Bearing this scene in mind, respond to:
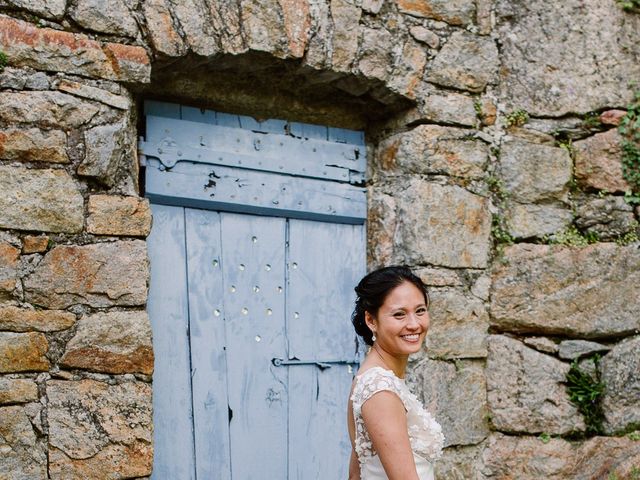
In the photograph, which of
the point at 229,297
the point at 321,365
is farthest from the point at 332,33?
the point at 321,365

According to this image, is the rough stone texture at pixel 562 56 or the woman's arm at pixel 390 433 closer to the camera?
the woman's arm at pixel 390 433

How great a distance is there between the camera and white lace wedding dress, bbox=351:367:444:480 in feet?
7.74

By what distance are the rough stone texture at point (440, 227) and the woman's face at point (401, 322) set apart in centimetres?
103

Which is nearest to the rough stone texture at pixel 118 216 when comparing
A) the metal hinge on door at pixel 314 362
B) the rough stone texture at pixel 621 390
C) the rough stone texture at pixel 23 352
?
the rough stone texture at pixel 23 352

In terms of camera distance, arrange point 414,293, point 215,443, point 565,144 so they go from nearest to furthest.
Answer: point 414,293 < point 215,443 < point 565,144

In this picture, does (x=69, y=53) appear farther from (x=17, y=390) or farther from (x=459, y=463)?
(x=459, y=463)

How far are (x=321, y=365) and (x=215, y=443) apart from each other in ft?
1.81

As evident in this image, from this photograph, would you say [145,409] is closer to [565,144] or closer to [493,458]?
[493,458]

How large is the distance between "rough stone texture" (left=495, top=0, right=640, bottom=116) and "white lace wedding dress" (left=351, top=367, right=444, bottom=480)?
183cm

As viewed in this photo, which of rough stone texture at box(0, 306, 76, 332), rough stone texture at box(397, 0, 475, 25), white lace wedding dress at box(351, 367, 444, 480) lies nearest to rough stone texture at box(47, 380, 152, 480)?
rough stone texture at box(0, 306, 76, 332)

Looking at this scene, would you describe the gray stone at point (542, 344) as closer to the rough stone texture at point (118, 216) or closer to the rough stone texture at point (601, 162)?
the rough stone texture at point (601, 162)

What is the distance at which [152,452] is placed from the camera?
2.91 metres

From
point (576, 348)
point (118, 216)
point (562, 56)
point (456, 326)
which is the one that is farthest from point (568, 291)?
point (118, 216)

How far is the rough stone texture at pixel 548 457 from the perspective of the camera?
11.9 feet
